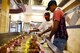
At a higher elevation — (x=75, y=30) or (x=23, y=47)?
(x=23, y=47)

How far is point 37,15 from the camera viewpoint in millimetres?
13914

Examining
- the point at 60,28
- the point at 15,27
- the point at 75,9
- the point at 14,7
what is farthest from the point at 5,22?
the point at 15,27

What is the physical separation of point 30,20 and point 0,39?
10701mm

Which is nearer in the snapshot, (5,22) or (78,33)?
(78,33)

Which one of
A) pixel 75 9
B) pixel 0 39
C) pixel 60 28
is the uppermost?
pixel 75 9

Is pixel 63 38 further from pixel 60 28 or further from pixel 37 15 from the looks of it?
pixel 37 15

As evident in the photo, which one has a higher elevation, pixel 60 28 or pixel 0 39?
pixel 60 28

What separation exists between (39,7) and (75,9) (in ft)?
22.9

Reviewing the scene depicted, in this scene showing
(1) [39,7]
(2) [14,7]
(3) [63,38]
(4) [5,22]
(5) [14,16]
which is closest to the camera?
(3) [63,38]

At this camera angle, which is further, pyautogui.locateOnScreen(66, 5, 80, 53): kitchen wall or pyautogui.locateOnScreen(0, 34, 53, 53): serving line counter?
pyautogui.locateOnScreen(66, 5, 80, 53): kitchen wall

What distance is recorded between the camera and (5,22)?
5883 mm

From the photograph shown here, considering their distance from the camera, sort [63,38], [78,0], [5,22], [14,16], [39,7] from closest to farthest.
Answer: [63,38]
[78,0]
[5,22]
[39,7]
[14,16]

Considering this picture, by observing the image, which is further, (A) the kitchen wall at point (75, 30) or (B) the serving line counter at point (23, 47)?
(A) the kitchen wall at point (75, 30)

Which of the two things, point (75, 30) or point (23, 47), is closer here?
point (23, 47)
